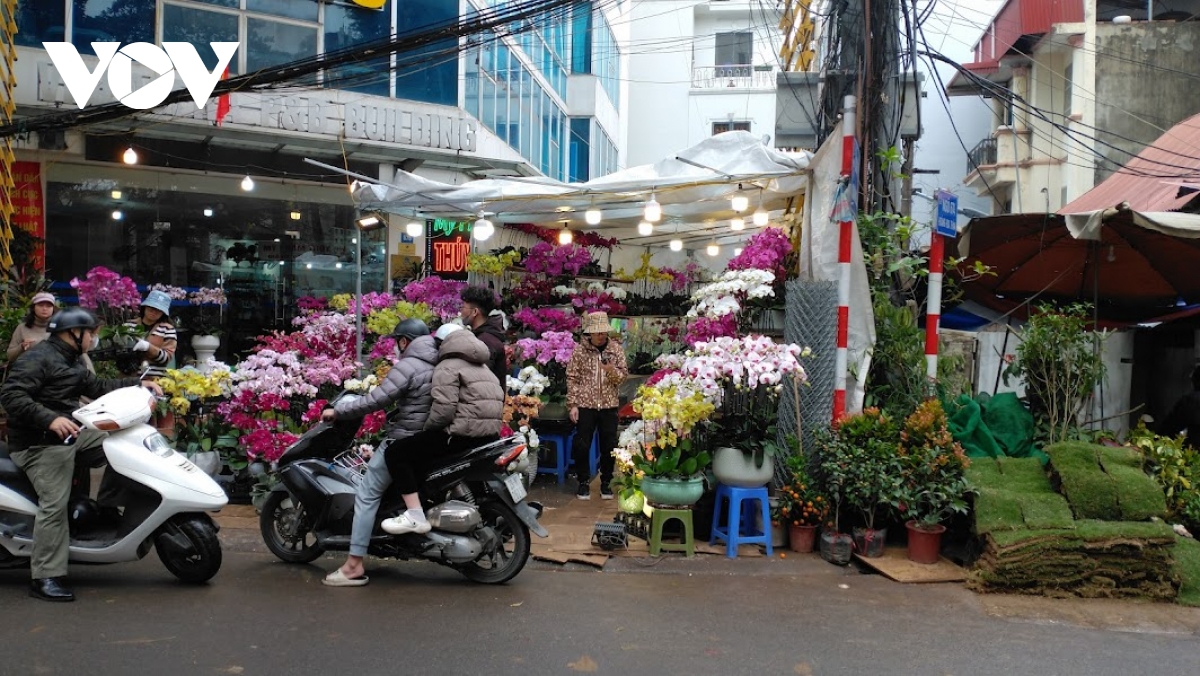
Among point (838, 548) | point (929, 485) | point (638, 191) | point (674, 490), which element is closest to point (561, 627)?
point (674, 490)

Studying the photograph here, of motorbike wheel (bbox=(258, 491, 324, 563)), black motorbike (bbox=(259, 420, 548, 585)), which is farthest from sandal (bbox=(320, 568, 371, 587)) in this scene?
motorbike wheel (bbox=(258, 491, 324, 563))

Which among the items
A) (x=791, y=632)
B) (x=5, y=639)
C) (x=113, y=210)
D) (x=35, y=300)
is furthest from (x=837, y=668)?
(x=113, y=210)

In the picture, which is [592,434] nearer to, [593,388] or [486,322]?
[593,388]

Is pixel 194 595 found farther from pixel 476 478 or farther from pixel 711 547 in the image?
pixel 711 547

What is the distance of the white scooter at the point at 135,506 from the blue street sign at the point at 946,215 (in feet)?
19.3

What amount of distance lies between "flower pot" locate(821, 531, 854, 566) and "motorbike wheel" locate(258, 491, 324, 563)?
12.3ft

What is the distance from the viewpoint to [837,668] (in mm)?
4500

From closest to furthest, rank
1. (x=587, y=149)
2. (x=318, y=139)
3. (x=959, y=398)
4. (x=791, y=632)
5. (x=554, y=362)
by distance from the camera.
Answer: (x=791, y=632) → (x=959, y=398) → (x=554, y=362) → (x=318, y=139) → (x=587, y=149)

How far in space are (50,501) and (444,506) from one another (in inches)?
91.9

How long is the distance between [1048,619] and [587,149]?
20337mm

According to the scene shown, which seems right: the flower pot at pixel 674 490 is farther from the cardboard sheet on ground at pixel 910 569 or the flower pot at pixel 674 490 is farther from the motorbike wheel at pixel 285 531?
the motorbike wheel at pixel 285 531

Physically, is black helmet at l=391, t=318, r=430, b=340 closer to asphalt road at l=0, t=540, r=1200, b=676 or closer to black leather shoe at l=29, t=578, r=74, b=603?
asphalt road at l=0, t=540, r=1200, b=676

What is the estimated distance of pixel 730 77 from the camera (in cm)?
2923

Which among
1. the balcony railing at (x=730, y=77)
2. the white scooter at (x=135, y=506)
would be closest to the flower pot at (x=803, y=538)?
the white scooter at (x=135, y=506)
